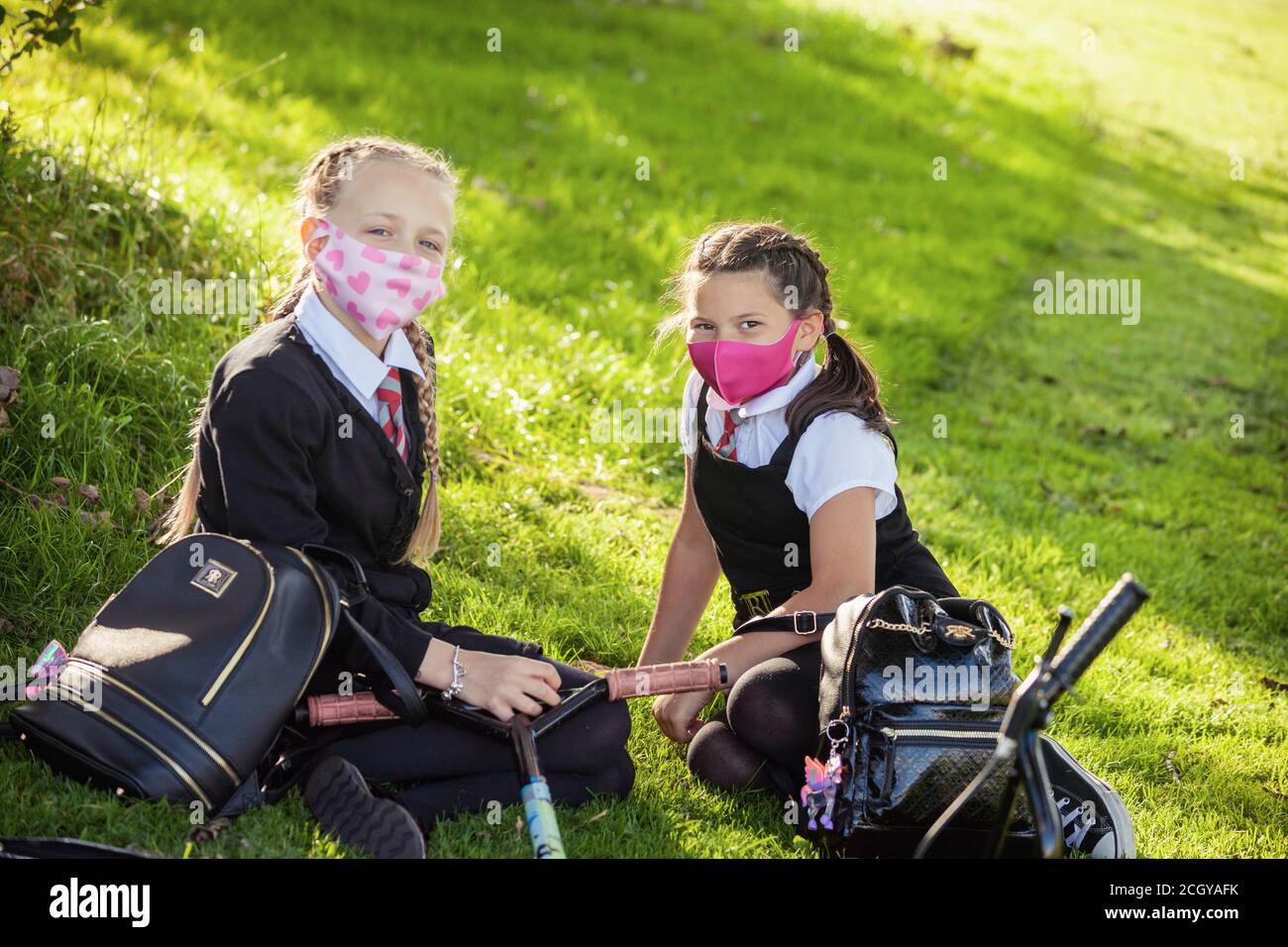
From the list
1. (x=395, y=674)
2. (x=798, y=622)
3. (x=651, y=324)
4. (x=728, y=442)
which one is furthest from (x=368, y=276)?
(x=651, y=324)

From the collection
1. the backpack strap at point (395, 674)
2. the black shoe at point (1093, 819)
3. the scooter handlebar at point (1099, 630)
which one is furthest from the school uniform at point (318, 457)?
the black shoe at point (1093, 819)

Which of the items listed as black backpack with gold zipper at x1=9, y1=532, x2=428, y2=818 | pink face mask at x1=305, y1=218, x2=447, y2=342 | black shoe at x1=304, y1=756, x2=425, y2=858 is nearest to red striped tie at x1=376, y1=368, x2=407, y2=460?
pink face mask at x1=305, y1=218, x2=447, y2=342

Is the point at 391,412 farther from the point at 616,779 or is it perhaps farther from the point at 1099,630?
the point at 1099,630

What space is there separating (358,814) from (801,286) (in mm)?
1887

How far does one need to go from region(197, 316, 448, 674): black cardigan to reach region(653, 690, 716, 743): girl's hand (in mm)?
861

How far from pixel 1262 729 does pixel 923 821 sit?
6.93 ft

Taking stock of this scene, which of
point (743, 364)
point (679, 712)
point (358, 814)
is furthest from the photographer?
point (679, 712)

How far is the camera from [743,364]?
11.5 ft

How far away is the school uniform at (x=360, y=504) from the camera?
292 centimetres

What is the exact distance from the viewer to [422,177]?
129 inches

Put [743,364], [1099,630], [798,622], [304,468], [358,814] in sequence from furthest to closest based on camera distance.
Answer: [743,364] < [798,622] < [304,468] < [358,814] < [1099,630]

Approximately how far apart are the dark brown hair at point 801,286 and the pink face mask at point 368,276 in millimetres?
870

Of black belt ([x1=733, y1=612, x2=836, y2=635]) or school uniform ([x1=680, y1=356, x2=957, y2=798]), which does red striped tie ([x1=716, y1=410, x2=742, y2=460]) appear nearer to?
school uniform ([x1=680, y1=356, x2=957, y2=798])
